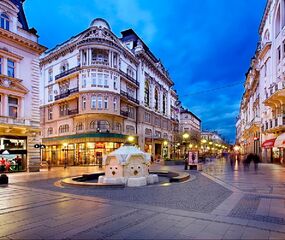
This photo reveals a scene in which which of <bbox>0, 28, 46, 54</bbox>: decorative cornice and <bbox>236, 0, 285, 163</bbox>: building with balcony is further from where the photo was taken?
<bbox>236, 0, 285, 163</bbox>: building with balcony

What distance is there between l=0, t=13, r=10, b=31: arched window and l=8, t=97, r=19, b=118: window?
644 cm

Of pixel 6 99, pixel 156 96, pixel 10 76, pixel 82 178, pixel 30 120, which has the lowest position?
pixel 82 178

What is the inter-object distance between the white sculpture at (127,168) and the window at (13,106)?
13501 millimetres

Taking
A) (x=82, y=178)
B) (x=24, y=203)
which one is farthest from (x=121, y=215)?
(x=82, y=178)

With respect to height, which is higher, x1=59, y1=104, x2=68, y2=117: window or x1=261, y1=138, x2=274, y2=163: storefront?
x1=59, y1=104, x2=68, y2=117: window

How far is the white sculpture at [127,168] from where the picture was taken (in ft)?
45.6

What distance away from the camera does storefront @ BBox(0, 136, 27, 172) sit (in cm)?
2259

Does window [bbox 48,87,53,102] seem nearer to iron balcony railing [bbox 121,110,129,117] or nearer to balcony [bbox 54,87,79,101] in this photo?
balcony [bbox 54,87,79,101]

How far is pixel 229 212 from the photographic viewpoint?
25.3 ft

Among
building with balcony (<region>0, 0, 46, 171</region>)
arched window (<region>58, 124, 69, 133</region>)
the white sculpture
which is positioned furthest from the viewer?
arched window (<region>58, 124, 69, 133</region>)

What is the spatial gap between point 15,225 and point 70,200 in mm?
3257

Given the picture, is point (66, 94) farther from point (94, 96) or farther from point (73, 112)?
point (94, 96)

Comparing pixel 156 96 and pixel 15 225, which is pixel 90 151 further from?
pixel 15 225

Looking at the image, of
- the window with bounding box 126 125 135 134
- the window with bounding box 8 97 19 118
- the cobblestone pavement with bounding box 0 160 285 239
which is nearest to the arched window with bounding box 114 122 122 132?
the window with bounding box 126 125 135 134
